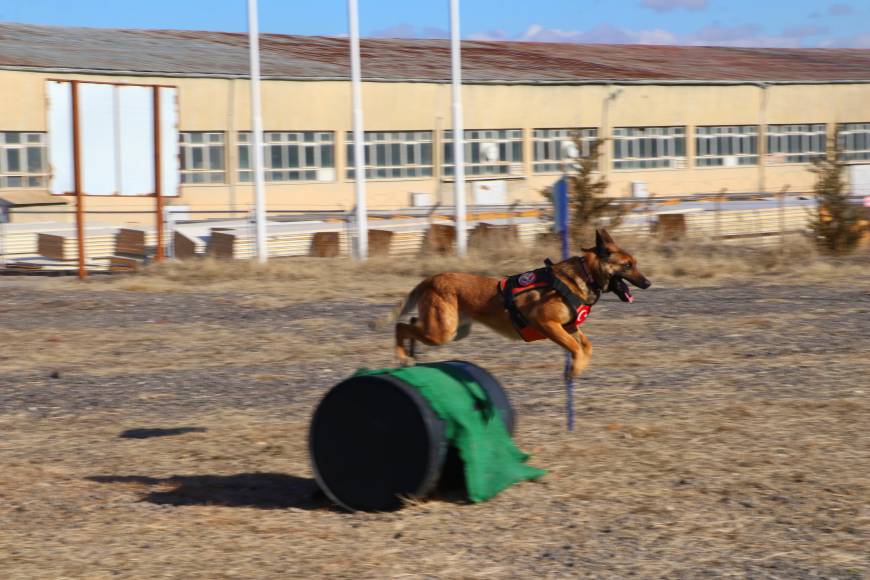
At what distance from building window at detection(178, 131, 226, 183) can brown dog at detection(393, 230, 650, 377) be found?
31.8 m

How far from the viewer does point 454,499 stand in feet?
24.1

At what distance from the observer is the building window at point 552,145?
4759cm

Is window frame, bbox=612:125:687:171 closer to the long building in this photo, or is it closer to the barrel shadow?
Answer: the long building

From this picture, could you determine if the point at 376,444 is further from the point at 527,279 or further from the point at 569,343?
the point at 527,279

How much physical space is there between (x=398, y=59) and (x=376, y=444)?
42177 mm

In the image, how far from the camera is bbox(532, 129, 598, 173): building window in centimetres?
4759

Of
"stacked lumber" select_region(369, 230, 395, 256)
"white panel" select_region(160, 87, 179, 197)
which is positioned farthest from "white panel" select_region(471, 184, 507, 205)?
"white panel" select_region(160, 87, 179, 197)

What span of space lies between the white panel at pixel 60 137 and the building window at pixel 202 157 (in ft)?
60.4

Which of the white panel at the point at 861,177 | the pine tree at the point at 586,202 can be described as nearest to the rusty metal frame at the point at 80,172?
the pine tree at the point at 586,202

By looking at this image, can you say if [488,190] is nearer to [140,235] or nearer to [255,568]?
[140,235]

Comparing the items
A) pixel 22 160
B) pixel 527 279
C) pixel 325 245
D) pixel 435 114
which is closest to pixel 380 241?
pixel 325 245

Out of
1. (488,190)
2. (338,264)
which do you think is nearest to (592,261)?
(338,264)

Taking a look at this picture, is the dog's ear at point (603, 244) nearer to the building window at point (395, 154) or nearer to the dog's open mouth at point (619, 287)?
the dog's open mouth at point (619, 287)

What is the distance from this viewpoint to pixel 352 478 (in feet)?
23.5
